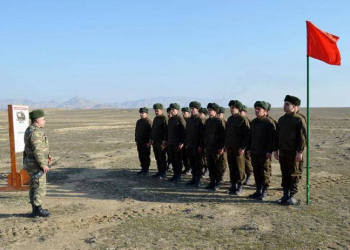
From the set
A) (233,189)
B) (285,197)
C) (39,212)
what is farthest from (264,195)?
(39,212)

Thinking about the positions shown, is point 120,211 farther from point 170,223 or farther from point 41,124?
point 41,124

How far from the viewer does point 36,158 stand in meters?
6.25

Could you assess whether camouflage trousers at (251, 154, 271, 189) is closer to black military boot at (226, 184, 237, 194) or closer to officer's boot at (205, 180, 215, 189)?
black military boot at (226, 184, 237, 194)

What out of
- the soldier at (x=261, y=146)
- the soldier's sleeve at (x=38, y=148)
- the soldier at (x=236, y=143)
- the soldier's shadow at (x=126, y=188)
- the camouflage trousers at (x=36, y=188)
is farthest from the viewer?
the soldier at (x=236, y=143)

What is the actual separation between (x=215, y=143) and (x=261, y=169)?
1370 millimetres

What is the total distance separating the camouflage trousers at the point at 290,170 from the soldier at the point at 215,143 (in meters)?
1.67

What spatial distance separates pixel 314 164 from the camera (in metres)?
11.6

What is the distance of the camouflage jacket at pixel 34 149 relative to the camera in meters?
6.27

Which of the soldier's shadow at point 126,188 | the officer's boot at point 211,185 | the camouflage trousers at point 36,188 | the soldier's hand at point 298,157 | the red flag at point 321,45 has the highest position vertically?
the red flag at point 321,45

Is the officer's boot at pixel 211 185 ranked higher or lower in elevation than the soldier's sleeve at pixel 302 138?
lower

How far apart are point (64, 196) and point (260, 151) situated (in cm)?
485

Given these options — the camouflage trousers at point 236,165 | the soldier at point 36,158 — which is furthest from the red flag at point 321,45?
the soldier at point 36,158

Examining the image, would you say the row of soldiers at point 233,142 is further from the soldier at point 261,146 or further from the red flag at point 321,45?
the red flag at point 321,45

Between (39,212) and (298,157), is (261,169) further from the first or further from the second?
(39,212)
